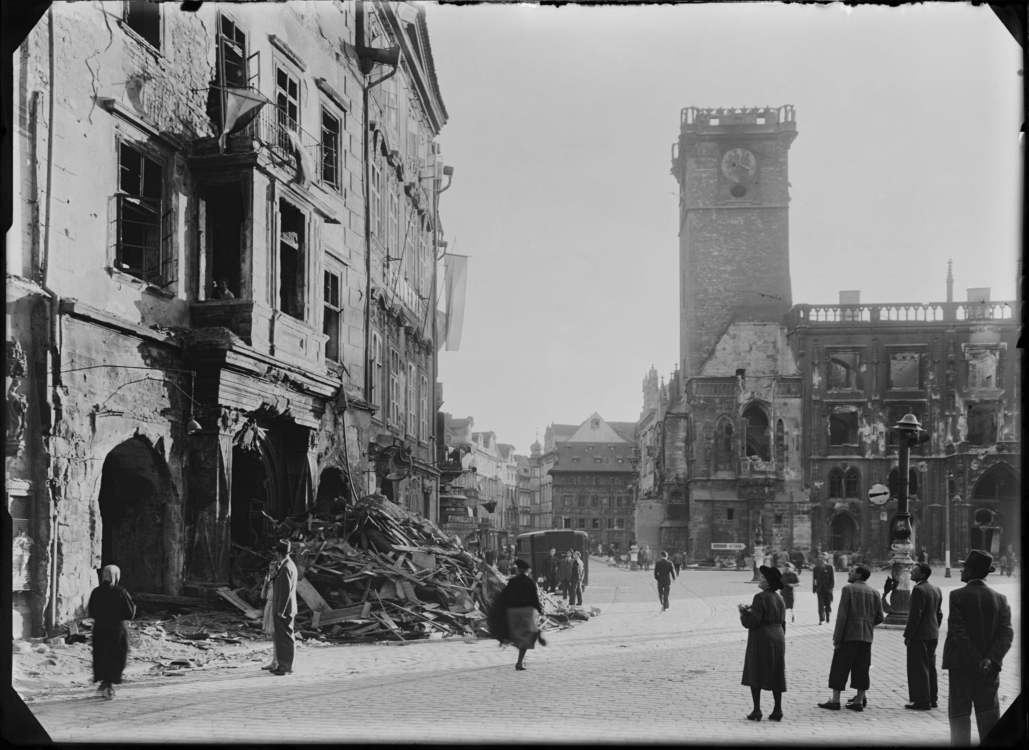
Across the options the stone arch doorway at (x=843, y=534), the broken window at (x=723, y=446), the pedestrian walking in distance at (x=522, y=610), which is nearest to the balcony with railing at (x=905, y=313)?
the pedestrian walking in distance at (x=522, y=610)

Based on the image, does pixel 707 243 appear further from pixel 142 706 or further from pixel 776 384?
pixel 142 706

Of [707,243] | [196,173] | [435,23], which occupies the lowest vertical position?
[196,173]

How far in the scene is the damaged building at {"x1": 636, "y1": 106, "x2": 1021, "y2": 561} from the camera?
14.3 meters

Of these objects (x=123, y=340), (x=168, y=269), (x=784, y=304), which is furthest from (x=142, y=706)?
(x=784, y=304)

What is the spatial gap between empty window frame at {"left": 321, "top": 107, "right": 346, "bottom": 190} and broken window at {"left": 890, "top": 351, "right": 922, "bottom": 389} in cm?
997

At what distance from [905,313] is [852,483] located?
13263mm

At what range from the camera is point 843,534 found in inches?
1539

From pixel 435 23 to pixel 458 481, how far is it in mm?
18424

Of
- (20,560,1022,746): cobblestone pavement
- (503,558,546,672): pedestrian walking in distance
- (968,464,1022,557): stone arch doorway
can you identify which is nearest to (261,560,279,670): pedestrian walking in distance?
(20,560,1022,746): cobblestone pavement

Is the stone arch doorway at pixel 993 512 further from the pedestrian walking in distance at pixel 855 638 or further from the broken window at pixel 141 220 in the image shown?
the broken window at pixel 141 220

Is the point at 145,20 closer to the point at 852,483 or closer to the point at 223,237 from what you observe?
the point at 223,237

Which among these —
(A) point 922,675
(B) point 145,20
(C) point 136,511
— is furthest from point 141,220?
(A) point 922,675

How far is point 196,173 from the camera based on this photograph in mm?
12750

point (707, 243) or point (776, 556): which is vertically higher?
point (707, 243)
